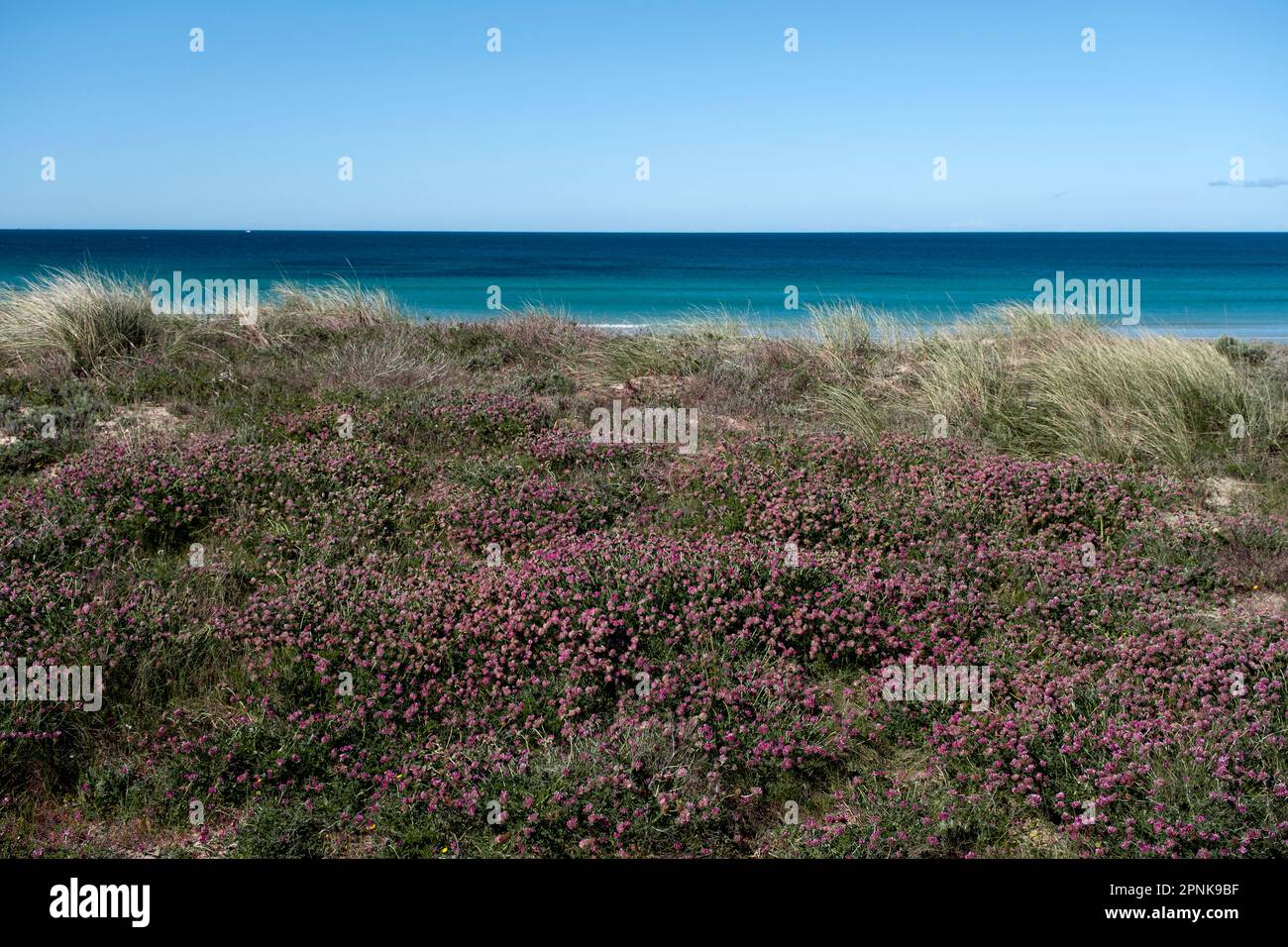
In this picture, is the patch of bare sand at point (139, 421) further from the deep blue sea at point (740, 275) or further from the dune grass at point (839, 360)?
the deep blue sea at point (740, 275)

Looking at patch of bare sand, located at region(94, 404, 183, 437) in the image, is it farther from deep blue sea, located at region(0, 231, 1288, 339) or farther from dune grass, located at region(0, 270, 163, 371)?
deep blue sea, located at region(0, 231, 1288, 339)

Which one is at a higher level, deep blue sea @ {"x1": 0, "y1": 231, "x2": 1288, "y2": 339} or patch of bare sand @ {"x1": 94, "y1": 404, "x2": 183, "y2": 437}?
deep blue sea @ {"x1": 0, "y1": 231, "x2": 1288, "y2": 339}

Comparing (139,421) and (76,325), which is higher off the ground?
(76,325)

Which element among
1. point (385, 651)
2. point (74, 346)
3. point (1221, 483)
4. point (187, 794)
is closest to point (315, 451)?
point (385, 651)

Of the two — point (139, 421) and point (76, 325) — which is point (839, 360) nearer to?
point (139, 421)

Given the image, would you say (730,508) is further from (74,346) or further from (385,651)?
(74,346)

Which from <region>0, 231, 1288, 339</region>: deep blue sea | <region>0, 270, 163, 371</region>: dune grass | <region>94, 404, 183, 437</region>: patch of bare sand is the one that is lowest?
<region>94, 404, 183, 437</region>: patch of bare sand

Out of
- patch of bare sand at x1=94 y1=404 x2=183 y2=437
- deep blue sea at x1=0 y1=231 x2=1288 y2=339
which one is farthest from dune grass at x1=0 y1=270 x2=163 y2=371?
deep blue sea at x1=0 y1=231 x2=1288 y2=339

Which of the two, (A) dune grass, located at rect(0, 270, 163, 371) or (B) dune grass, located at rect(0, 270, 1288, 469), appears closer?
(B) dune grass, located at rect(0, 270, 1288, 469)

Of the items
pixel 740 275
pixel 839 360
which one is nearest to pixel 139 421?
pixel 839 360

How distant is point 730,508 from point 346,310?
28.1 feet

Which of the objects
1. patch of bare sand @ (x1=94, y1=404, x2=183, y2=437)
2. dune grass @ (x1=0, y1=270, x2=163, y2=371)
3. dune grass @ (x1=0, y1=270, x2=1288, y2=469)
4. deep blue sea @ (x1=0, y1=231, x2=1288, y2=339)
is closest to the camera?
patch of bare sand @ (x1=94, y1=404, x2=183, y2=437)

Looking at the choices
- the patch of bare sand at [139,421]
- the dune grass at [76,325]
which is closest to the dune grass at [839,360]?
the dune grass at [76,325]

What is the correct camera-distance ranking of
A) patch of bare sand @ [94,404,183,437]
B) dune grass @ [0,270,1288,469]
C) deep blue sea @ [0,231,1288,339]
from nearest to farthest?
patch of bare sand @ [94,404,183,437]
dune grass @ [0,270,1288,469]
deep blue sea @ [0,231,1288,339]
